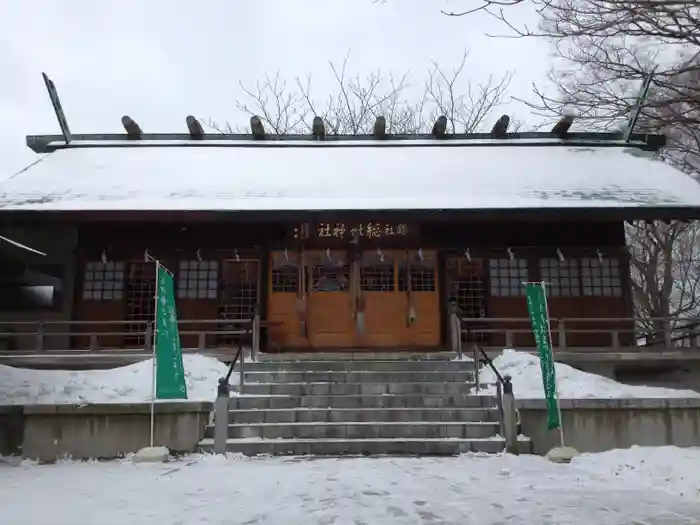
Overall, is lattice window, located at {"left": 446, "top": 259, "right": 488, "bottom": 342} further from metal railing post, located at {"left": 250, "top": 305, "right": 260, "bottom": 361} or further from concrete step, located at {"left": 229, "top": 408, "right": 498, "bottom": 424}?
concrete step, located at {"left": 229, "top": 408, "right": 498, "bottom": 424}

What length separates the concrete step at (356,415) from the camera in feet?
31.3

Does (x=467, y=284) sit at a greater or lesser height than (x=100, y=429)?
greater

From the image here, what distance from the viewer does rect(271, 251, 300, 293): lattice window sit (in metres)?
14.1

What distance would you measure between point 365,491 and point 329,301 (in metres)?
7.67

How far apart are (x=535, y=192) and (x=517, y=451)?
683cm

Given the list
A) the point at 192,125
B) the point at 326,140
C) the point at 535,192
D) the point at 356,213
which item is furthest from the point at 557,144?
the point at 192,125

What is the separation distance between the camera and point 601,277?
46.7 feet

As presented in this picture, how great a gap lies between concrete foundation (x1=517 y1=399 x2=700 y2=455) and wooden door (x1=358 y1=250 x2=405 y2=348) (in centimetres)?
490

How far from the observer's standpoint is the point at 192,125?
18.0m

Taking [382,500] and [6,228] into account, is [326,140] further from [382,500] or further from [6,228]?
[382,500]

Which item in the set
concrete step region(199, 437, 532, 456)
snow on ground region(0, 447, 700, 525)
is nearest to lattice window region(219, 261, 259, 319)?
concrete step region(199, 437, 532, 456)

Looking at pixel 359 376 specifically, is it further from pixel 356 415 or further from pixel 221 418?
pixel 221 418

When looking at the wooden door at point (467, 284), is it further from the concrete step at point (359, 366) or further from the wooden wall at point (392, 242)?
the concrete step at point (359, 366)

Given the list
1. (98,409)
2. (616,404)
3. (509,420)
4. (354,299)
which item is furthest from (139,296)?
(616,404)
